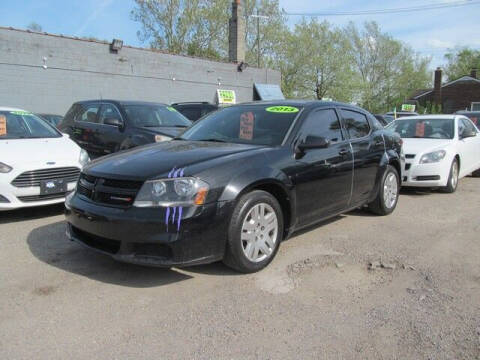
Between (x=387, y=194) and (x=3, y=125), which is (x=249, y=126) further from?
(x=3, y=125)

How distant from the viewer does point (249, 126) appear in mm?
4691

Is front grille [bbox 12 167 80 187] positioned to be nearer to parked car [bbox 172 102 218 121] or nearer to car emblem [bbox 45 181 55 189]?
car emblem [bbox 45 181 55 189]

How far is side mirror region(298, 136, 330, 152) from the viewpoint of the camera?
14.2ft

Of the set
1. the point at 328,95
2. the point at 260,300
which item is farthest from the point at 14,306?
the point at 328,95

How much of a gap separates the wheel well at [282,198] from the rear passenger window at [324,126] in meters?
0.70

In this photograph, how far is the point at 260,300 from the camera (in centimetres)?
337

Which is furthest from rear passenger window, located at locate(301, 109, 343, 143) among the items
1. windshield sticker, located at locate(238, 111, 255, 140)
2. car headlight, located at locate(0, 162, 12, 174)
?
car headlight, located at locate(0, 162, 12, 174)

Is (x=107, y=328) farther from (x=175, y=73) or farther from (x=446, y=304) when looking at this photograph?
(x=175, y=73)

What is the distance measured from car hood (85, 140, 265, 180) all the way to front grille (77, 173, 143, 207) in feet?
0.17

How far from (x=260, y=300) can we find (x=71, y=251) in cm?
217

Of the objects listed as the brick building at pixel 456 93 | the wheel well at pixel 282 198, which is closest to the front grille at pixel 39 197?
the wheel well at pixel 282 198

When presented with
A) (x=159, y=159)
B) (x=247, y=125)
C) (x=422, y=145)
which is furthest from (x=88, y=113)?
(x=422, y=145)

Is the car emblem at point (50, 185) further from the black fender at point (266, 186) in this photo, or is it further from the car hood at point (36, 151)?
the black fender at point (266, 186)

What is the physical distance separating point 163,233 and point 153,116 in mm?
5375
